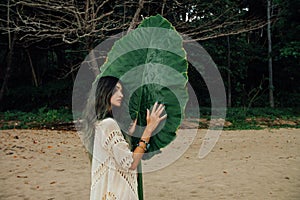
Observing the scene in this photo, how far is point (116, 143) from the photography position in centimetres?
160

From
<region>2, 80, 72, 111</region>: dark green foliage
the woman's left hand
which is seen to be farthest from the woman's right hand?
<region>2, 80, 72, 111</region>: dark green foliage

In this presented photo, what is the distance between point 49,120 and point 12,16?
12.8 feet

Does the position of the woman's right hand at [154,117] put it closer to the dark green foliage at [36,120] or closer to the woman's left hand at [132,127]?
the woman's left hand at [132,127]

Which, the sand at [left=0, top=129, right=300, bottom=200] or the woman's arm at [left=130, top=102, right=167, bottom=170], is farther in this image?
the sand at [left=0, top=129, right=300, bottom=200]

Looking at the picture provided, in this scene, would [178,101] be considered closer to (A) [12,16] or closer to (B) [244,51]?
(A) [12,16]

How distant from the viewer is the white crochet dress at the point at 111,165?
5.25 feet

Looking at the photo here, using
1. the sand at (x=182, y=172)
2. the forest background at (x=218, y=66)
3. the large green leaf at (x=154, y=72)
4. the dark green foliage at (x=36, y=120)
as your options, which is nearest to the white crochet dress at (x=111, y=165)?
the large green leaf at (x=154, y=72)

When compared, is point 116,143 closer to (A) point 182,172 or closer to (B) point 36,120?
(A) point 182,172

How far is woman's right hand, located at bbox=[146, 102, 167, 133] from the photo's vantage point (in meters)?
1.55

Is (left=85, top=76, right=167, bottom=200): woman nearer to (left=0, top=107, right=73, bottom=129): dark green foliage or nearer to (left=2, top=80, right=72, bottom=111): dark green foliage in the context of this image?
(left=0, top=107, right=73, bottom=129): dark green foliage

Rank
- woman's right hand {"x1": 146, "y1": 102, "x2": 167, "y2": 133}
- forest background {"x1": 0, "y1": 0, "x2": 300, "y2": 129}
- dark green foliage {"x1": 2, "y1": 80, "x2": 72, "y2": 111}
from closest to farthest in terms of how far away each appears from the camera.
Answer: woman's right hand {"x1": 146, "y1": 102, "x2": 167, "y2": 133}
forest background {"x1": 0, "y1": 0, "x2": 300, "y2": 129}
dark green foliage {"x1": 2, "y1": 80, "x2": 72, "y2": 111}

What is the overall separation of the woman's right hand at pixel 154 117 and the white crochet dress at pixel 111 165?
139 mm

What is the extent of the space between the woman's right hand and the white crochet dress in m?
0.14

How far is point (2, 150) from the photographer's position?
722 cm
